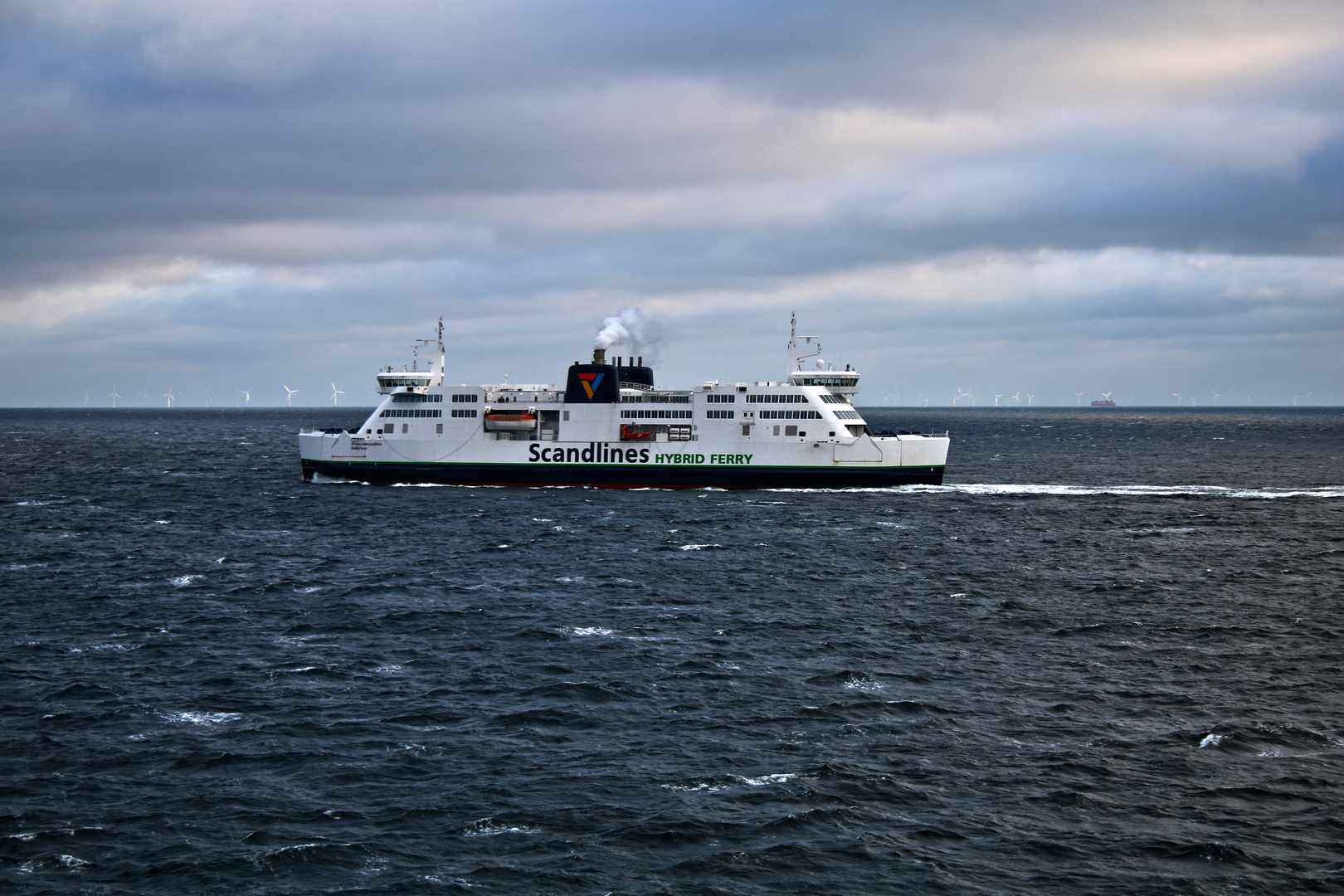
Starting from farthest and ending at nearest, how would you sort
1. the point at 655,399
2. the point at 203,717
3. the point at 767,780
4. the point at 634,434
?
the point at 655,399 → the point at 634,434 → the point at 203,717 → the point at 767,780

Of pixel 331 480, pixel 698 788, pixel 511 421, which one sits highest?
pixel 511 421

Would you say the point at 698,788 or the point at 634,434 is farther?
the point at 634,434

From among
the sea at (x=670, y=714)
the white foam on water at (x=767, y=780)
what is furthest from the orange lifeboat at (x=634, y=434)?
the white foam on water at (x=767, y=780)

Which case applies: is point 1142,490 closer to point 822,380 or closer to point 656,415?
point 822,380

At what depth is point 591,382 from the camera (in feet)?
285

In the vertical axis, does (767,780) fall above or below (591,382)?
below

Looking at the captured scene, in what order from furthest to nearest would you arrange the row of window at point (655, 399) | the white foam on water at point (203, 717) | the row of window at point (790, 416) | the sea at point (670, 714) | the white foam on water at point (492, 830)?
the row of window at point (655, 399) → the row of window at point (790, 416) → the white foam on water at point (203, 717) → the white foam on water at point (492, 830) → the sea at point (670, 714)

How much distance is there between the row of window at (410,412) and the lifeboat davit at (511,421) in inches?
126

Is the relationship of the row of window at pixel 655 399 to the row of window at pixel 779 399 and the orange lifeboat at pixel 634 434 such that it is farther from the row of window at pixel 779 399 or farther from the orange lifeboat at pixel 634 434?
the row of window at pixel 779 399

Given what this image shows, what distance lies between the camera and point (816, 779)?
24.8 metres

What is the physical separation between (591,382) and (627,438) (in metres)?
5.44

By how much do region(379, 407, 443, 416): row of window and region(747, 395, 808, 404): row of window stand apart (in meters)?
24.6

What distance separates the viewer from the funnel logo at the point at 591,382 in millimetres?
86688

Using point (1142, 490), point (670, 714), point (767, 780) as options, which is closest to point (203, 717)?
point (670, 714)
